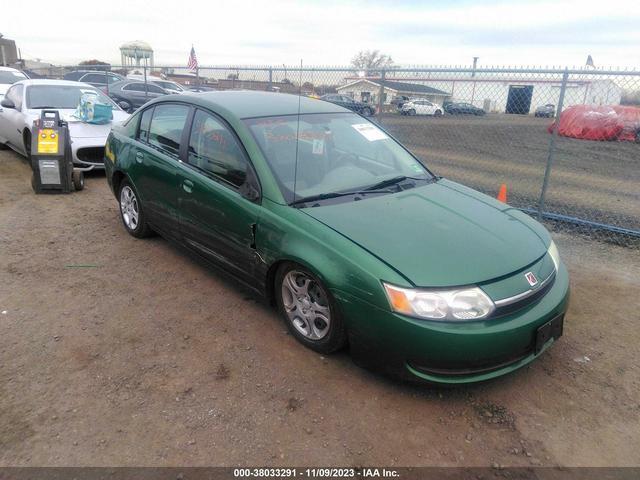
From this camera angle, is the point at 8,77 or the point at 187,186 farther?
the point at 8,77

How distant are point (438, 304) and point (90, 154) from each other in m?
6.60

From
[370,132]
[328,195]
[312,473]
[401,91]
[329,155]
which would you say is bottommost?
[312,473]

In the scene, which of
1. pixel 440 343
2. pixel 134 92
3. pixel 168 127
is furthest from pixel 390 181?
pixel 134 92

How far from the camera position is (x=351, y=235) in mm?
2854

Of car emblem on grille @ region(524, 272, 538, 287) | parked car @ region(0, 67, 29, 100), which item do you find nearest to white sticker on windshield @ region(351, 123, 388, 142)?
car emblem on grille @ region(524, 272, 538, 287)

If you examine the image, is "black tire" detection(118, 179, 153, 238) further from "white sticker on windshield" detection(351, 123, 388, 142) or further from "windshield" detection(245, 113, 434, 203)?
"white sticker on windshield" detection(351, 123, 388, 142)

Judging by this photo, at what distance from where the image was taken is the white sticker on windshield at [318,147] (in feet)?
12.0

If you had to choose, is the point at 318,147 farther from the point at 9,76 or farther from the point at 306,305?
the point at 9,76

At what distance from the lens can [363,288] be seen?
263 centimetres

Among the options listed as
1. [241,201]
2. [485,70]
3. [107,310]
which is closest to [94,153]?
[107,310]

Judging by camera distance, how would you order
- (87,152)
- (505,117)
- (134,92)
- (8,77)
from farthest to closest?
(134,92) → (8,77) → (505,117) → (87,152)

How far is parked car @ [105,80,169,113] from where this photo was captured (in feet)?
53.0

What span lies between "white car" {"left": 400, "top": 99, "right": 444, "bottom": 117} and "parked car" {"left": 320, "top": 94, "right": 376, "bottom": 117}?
2.36 feet

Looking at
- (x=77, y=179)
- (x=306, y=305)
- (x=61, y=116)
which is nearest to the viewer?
(x=306, y=305)
